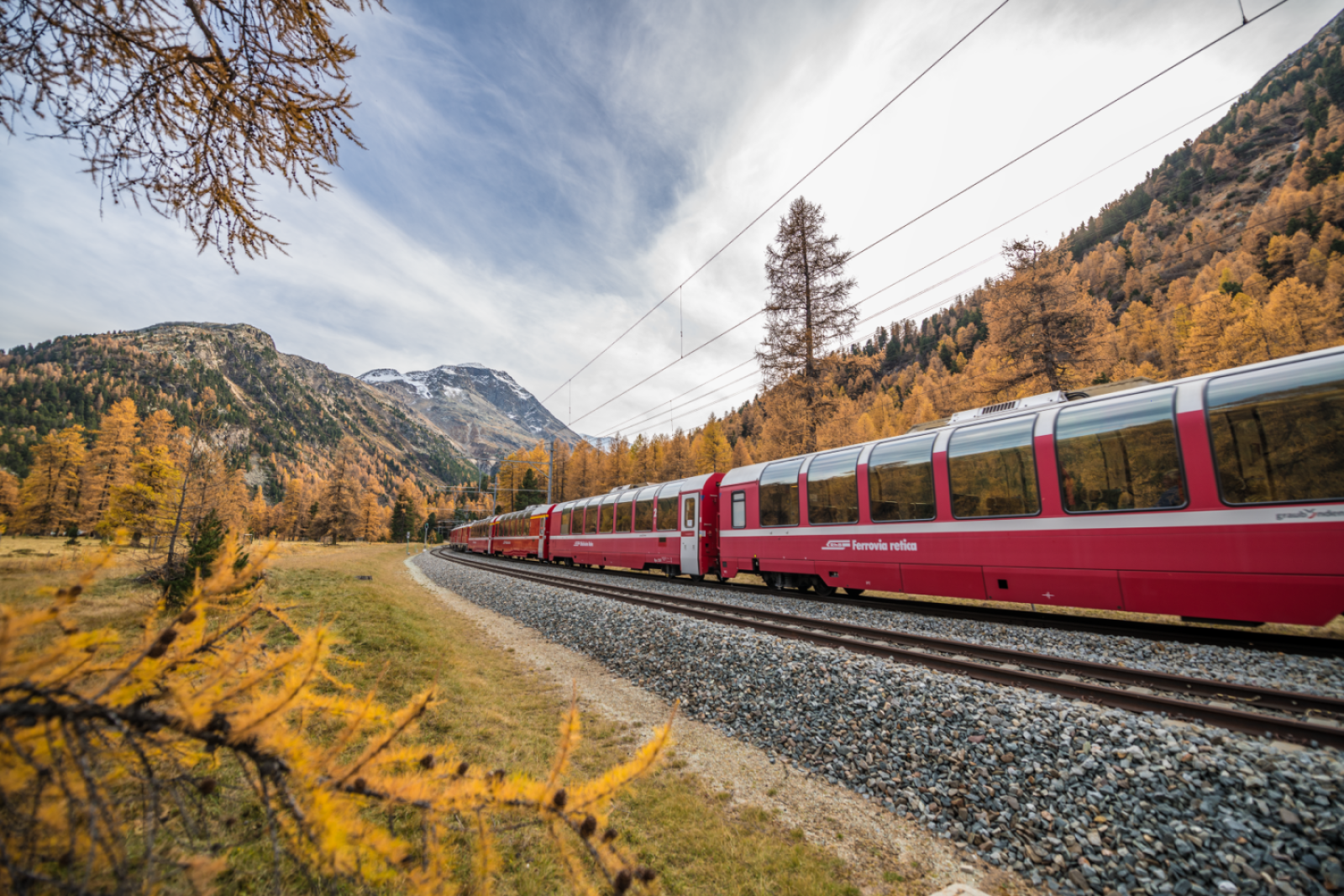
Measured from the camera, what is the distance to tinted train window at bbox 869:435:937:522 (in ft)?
33.5

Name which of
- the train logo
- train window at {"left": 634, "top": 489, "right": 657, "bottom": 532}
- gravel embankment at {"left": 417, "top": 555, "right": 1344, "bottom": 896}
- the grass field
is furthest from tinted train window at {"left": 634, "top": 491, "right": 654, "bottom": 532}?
gravel embankment at {"left": 417, "top": 555, "right": 1344, "bottom": 896}

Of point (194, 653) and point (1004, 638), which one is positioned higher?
point (194, 653)

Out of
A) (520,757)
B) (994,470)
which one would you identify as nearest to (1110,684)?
(994,470)

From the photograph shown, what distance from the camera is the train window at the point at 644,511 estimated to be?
19297mm

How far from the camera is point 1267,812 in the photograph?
10.3ft

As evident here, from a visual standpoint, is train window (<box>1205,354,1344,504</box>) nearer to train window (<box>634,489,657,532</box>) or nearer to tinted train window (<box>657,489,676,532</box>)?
tinted train window (<box>657,489,676,532</box>)

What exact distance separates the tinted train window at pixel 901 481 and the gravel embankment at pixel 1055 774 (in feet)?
16.6

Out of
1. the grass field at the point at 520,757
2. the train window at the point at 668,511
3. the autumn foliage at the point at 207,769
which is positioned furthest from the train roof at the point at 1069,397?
the autumn foliage at the point at 207,769

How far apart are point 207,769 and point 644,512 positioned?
18117 mm

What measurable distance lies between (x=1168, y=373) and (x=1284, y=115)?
18395 cm

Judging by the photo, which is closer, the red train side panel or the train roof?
the red train side panel

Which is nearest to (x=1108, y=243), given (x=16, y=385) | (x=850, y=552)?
(x=850, y=552)

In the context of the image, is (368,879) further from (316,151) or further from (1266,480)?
(1266,480)

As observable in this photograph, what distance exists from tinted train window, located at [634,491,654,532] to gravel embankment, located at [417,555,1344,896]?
12.7 meters
